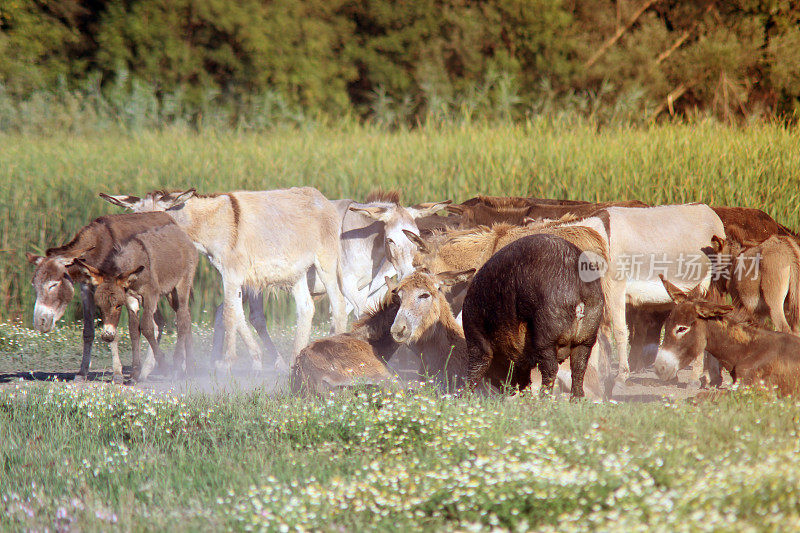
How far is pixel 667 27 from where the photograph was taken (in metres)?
27.7

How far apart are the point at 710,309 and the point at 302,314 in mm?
4703

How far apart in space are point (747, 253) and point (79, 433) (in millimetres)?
6048

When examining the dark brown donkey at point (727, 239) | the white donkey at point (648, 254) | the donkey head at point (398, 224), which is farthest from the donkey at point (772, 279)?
the donkey head at point (398, 224)

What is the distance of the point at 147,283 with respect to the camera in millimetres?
8555

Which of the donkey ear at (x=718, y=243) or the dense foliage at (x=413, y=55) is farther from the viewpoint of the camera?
the dense foliage at (x=413, y=55)

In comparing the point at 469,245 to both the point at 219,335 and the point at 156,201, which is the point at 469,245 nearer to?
the point at 219,335

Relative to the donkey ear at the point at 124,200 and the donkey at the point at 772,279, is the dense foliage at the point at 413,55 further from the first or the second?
the donkey at the point at 772,279

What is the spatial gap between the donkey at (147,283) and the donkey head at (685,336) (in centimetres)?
472

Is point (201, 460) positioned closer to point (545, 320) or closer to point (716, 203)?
point (545, 320)

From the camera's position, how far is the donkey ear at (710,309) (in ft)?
22.1

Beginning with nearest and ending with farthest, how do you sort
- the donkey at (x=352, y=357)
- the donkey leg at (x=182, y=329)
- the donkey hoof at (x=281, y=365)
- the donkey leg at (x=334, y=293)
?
the donkey at (x=352, y=357), the donkey leg at (x=182, y=329), the donkey hoof at (x=281, y=365), the donkey leg at (x=334, y=293)

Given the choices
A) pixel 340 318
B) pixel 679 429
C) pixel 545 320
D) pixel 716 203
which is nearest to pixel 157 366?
pixel 340 318

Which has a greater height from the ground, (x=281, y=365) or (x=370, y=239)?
(x=370, y=239)

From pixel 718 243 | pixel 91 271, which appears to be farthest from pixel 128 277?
pixel 718 243
